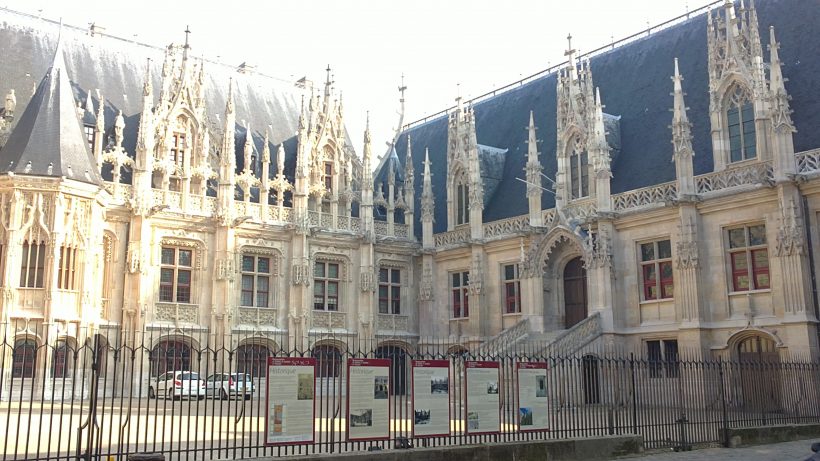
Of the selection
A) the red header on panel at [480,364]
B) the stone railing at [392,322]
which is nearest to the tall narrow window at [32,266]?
the stone railing at [392,322]

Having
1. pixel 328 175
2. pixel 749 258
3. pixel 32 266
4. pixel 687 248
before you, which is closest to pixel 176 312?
pixel 32 266

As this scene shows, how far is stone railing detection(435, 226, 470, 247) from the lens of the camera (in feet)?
101

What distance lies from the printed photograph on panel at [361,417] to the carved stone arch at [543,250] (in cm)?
1637

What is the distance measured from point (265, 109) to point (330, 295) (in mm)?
9353

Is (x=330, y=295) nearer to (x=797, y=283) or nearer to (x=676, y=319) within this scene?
(x=676, y=319)

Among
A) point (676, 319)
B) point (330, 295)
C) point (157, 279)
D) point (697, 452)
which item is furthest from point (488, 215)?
point (697, 452)

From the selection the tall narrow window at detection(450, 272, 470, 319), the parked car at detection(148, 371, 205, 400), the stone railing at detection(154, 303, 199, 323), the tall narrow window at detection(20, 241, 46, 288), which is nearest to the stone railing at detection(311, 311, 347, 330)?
the stone railing at detection(154, 303, 199, 323)

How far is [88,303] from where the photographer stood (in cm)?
2422

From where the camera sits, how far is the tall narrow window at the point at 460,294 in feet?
102

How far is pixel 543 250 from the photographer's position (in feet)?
88.9

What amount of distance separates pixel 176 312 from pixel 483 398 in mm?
17301

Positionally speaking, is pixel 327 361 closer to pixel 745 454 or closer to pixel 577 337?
pixel 745 454

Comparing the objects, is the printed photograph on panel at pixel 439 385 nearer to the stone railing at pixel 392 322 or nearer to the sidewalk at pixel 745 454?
the sidewalk at pixel 745 454

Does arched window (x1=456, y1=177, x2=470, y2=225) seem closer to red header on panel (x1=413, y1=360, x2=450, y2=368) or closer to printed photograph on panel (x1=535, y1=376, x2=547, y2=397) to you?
printed photograph on panel (x1=535, y1=376, x2=547, y2=397)
